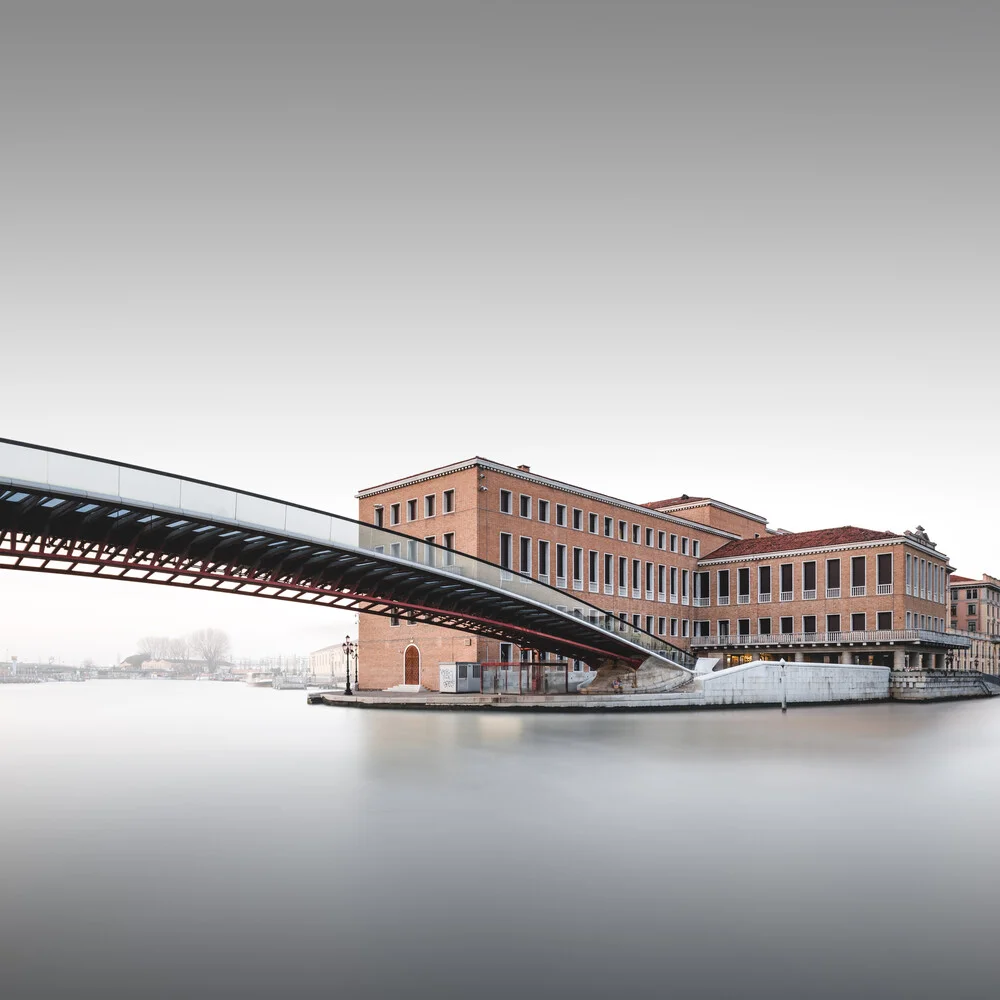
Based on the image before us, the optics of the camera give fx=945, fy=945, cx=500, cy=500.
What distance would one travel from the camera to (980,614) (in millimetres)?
118375

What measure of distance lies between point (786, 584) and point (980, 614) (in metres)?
63.5

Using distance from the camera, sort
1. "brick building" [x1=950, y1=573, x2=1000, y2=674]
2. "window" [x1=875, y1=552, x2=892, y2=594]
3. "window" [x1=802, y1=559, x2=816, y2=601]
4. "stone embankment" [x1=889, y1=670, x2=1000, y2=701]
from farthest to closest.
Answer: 1. "brick building" [x1=950, y1=573, x2=1000, y2=674]
2. "window" [x1=802, y1=559, x2=816, y2=601]
3. "window" [x1=875, y1=552, x2=892, y2=594]
4. "stone embankment" [x1=889, y1=670, x2=1000, y2=701]

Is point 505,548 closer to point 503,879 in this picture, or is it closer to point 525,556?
point 525,556

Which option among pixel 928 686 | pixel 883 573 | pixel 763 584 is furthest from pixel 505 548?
pixel 928 686

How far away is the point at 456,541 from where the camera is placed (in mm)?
54219

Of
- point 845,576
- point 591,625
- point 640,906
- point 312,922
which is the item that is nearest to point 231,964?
point 312,922

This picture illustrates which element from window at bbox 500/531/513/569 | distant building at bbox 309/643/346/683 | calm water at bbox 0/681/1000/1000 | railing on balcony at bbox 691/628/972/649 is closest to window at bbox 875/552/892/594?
railing on balcony at bbox 691/628/972/649

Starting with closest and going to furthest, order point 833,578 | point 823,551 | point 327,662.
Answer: point 833,578, point 823,551, point 327,662

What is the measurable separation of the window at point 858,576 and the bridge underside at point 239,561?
26766 mm

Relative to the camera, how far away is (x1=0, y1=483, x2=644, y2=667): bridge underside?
26859mm

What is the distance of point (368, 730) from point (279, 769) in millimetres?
10972

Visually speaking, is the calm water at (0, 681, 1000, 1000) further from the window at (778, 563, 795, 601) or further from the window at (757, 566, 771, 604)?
the window at (757, 566, 771, 604)

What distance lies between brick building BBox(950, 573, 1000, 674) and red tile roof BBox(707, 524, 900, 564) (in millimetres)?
57259

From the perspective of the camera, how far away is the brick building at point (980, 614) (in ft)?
385
